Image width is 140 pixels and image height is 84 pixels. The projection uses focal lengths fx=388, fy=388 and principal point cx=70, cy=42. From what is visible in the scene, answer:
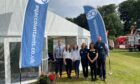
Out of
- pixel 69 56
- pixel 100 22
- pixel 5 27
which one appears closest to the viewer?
pixel 5 27

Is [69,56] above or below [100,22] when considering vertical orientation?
below

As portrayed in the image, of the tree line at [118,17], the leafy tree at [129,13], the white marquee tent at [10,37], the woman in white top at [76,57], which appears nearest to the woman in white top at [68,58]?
the woman in white top at [76,57]

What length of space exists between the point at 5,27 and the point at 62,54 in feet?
12.7

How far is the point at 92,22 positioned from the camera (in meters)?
21.0

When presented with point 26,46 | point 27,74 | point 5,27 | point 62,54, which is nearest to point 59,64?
point 62,54

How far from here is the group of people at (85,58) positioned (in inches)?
705

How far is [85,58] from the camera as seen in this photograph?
18.4m

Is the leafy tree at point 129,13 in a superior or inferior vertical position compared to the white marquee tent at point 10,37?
superior

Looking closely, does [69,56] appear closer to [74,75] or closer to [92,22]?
[74,75]

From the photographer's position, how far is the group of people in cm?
1791

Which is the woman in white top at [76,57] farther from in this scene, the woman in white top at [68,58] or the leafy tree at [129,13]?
the leafy tree at [129,13]

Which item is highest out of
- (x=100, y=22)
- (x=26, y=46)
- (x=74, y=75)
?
(x=100, y=22)

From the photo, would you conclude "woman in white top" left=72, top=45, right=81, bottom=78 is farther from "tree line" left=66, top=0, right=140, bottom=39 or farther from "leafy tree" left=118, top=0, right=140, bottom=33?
"leafy tree" left=118, top=0, right=140, bottom=33

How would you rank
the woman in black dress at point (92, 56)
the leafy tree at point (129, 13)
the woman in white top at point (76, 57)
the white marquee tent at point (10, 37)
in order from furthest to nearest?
1. the leafy tree at point (129, 13)
2. the woman in white top at point (76, 57)
3. the woman in black dress at point (92, 56)
4. the white marquee tent at point (10, 37)
